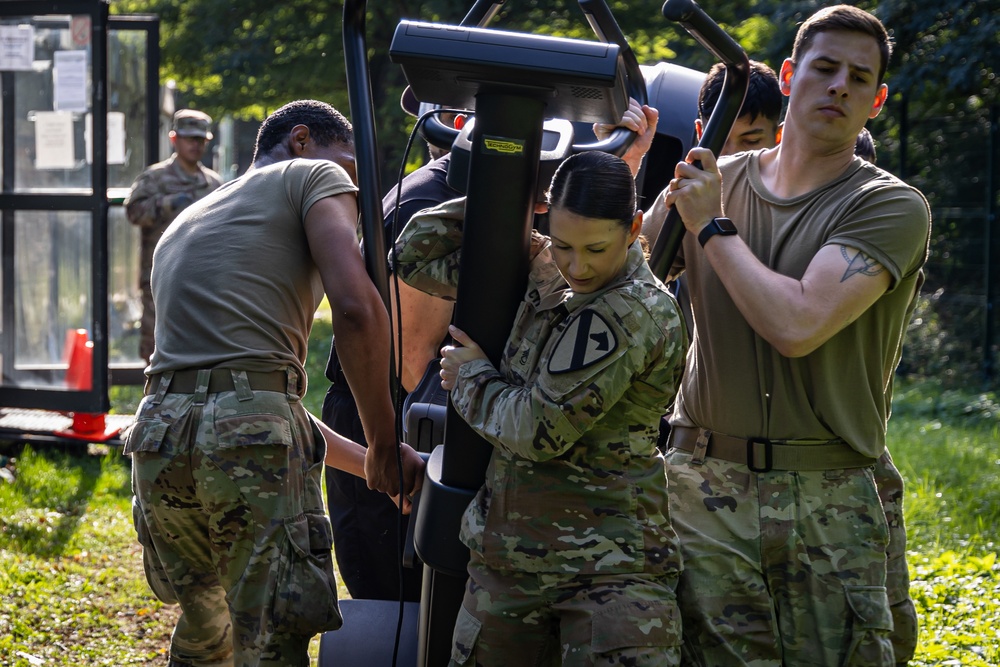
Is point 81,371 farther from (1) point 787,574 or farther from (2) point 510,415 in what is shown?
(1) point 787,574

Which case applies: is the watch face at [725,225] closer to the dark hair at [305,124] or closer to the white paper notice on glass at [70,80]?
the dark hair at [305,124]

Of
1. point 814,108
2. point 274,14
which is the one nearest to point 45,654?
point 814,108

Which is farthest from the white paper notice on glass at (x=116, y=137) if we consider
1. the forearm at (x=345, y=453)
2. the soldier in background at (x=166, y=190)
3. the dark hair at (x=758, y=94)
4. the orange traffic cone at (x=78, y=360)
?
the dark hair at (x=758, y=94)

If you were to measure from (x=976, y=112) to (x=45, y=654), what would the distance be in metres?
9.15

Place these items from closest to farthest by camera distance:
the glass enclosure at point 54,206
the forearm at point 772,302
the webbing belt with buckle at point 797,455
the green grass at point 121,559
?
the forearm at point 772,302, the webbing belt with buckle at point 797,455, the green grass at point 121,559, the glass enclosure at point 54,206

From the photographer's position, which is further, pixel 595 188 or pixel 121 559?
pixel 121 559

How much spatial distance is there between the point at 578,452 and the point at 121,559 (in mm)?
3886

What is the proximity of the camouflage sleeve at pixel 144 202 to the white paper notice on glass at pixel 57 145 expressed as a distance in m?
1.02

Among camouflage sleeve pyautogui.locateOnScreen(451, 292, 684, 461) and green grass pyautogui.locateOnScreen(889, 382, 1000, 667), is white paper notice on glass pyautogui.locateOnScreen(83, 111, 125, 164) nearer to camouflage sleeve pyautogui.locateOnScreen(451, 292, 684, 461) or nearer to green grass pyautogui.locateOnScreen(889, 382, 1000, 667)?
green grass pyautogui.locateOnScreen(889, 382, 1000, 667)

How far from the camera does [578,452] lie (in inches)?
92.4

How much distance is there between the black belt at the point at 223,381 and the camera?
2.91 m

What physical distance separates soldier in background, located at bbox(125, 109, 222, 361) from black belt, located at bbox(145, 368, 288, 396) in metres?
5.44

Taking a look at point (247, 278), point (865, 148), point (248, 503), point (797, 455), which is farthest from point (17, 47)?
point (797, 455)

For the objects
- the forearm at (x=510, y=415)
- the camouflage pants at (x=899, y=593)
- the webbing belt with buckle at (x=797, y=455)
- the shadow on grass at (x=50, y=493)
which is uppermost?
the forearm at (x=510, y=415)
